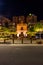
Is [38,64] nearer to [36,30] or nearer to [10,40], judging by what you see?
[10,40]

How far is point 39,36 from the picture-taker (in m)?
30.5

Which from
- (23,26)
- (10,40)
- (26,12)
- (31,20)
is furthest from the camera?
(26,12)

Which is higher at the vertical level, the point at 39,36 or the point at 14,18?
the point at 14,18

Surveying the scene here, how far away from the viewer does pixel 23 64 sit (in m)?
8.34

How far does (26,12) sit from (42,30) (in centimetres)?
2120

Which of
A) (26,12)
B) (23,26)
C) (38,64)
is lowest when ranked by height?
(38,64)

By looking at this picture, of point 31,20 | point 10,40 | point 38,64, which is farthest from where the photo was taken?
point 31,20

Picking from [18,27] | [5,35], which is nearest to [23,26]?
[18,27]

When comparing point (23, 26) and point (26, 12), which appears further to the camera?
point (26, 12)

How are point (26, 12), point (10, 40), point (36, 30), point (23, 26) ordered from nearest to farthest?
point (10, 40)
point (36, 30)
point (23, 26)
point (26, 12)

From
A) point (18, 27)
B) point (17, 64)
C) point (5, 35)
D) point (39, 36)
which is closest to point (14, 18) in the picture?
point (18, 27)

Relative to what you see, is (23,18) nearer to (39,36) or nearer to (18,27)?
(18,27)

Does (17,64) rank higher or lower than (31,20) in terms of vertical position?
lower

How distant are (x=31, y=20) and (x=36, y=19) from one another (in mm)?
3040
